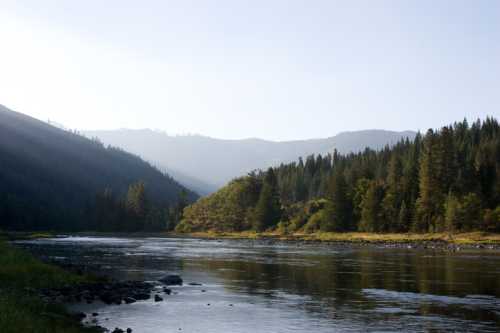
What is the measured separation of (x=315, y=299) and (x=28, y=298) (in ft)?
60.7

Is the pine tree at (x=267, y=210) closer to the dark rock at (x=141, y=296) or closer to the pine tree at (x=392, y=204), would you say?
the pine tree at (x=392, y=204)

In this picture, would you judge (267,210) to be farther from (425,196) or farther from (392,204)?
(425,196)

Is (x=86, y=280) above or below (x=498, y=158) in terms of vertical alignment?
below

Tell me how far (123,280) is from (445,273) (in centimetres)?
2951

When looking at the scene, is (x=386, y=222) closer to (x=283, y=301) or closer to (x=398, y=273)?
(x=398, y=273)

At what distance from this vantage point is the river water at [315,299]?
2986 cm

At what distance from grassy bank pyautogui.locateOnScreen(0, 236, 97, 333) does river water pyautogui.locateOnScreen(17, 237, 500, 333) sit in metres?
3.07

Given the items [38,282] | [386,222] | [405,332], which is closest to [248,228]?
[386,222]

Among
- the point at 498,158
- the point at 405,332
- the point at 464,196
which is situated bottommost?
the point at 405,332

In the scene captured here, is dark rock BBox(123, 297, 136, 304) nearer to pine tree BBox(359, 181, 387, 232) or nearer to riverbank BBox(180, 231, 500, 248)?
riverbank BBox(180, 231, 500, 248)

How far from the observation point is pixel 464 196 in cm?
11688

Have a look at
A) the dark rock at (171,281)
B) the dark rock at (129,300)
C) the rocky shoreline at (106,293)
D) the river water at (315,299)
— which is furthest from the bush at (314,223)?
the dark rock at (129,300)

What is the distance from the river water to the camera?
29859 millimetres

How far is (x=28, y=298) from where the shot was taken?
2831 cm
